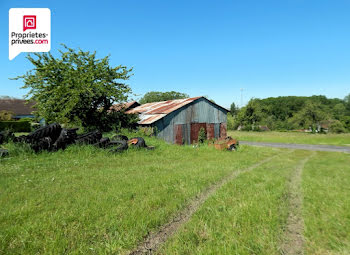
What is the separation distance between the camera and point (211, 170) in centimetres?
770

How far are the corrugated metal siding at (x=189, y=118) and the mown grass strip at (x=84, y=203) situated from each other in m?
9.92

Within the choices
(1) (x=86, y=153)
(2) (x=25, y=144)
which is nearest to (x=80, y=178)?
(1) (x=86, y=153)

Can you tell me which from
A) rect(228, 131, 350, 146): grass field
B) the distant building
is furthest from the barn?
the distant building

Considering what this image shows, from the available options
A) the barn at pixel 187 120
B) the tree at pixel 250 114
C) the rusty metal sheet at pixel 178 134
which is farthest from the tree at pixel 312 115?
the rusty metal sheet at pixel 178 134

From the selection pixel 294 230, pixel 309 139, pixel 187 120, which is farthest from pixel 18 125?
pixel 309 139

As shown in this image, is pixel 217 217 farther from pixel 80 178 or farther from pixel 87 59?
pixel 87 59

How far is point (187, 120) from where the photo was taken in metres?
19.1

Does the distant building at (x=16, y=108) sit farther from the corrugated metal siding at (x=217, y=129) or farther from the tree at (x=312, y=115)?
the tree at (x=312, y=115)

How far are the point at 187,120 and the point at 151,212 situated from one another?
15.5 metres

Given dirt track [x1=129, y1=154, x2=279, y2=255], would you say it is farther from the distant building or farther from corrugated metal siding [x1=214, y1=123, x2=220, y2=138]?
the distant building

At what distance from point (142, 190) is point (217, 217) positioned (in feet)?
7.37

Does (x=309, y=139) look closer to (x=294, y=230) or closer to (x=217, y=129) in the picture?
(x=217, y=129)

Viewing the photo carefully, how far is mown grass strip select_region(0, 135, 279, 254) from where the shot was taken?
9.78 ft

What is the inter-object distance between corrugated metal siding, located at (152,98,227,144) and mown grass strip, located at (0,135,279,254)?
32.6ft
